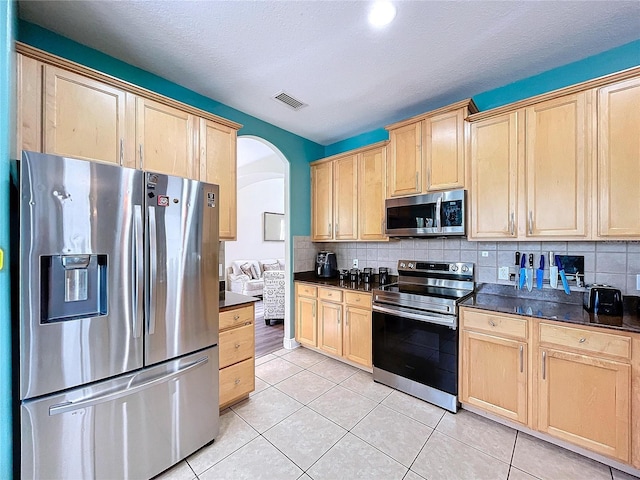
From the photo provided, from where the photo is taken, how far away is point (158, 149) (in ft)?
6.61

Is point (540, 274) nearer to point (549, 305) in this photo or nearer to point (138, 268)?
point (549, 305)

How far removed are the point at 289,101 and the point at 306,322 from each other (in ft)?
8.15

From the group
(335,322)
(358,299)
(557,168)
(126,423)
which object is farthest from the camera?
(335,322)

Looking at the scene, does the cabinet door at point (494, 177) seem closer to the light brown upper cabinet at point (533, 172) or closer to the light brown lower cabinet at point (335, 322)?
the light brown upper cabinet at point (533, 172)

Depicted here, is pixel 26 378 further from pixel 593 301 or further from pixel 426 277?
pixel 593 301

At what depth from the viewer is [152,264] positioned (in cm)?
155

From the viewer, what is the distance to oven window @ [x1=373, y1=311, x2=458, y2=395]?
7.13ft

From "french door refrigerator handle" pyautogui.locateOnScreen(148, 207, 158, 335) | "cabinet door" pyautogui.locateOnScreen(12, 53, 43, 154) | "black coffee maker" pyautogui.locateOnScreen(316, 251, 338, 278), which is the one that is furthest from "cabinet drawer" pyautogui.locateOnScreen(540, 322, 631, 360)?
"cabinet door" pyautogui.locateOnScreen(12, 53, 43, 154)

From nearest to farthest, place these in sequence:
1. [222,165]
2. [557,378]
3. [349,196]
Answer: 1. [557,378]
2. [222,165]
3. [349,196]

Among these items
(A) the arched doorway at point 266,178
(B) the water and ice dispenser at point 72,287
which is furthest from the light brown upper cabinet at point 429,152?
(B) the water and ice dispenser at point 72,287

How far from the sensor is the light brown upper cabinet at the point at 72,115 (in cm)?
150

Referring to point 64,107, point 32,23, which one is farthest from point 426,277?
point 32,23

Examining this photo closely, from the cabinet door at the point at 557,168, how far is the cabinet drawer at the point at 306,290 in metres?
2.14

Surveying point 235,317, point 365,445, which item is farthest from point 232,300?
point 365,445
